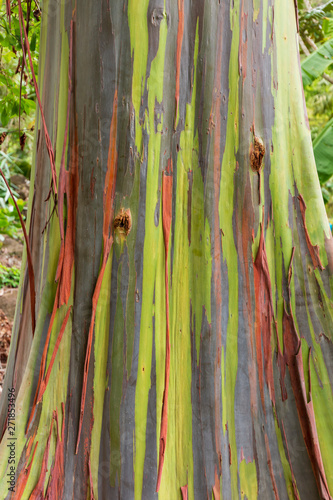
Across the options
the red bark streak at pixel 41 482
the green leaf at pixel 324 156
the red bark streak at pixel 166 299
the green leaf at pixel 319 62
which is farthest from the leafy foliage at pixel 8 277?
the red bark streak at pixel 166 299

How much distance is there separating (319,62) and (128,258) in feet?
7.47

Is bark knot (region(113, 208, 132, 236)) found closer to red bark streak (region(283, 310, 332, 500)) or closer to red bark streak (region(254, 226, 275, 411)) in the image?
red bark streak (region(254, 226, 275, 411))

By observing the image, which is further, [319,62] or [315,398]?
[319,62]

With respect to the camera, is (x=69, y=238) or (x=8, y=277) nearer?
(x=69, y=238)

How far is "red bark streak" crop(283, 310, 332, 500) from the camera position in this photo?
0.94m

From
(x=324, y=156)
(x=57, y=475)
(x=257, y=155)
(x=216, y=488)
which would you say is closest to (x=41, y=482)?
(x=57, y=475)

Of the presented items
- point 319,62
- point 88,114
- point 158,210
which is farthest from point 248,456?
point 319,62

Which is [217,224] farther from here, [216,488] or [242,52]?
[216,488]

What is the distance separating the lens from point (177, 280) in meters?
0.98

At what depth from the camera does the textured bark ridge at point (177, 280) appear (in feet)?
3.06

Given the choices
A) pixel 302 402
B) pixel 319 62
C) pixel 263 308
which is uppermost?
pixel 319 62

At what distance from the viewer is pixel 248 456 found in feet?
3.16

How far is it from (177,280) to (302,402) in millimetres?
429

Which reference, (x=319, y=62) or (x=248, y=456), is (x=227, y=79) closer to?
(x=248, y=456)
